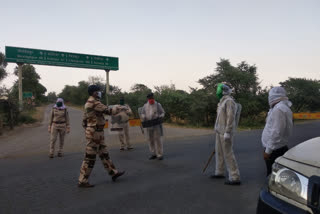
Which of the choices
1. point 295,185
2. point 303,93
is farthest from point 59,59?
point 295,185

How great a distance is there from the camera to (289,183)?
201cm

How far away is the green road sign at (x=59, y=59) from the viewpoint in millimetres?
19453

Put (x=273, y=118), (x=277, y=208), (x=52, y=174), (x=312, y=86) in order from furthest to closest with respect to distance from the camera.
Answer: (x=312, y=86) → (x=52, y=174) → (x=273, y=118) → (x=277, y=208)

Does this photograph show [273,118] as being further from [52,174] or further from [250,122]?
[250,122]

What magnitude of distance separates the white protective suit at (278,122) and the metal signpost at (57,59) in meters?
18.3

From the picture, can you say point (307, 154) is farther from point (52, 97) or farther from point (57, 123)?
point (52, 97)

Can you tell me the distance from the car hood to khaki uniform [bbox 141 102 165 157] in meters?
4.90

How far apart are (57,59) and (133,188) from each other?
1901 cm

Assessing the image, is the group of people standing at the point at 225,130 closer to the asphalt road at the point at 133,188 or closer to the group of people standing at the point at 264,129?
the group of people standing at the point at 264,129

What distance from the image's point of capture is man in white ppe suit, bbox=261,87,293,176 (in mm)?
3588

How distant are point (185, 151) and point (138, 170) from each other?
267 cm

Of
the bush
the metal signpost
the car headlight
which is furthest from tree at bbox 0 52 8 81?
the car headlight

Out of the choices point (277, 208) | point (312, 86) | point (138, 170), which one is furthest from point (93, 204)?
point (312, 86)

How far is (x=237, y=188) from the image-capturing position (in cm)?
453
